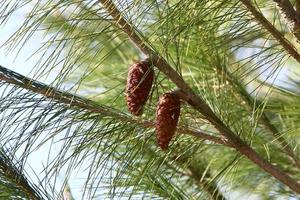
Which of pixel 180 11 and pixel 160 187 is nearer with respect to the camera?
pixel 180 11

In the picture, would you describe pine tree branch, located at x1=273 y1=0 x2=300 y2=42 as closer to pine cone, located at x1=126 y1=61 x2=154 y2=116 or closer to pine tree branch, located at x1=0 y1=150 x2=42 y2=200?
pine cone, located at x1=126 y1=61 x2=154 y2=116

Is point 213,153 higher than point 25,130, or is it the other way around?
point 25,130

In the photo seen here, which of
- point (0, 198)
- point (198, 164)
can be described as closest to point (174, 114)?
point (0, 198)

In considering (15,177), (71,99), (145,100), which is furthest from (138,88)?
(15,177)

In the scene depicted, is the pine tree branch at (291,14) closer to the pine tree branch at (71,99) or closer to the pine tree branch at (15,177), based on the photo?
the pine tree branch at (71,99)

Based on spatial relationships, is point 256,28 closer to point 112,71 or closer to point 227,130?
point 227,130

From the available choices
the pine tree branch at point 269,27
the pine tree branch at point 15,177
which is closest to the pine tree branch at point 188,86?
the pine tree branch at point 269,27
